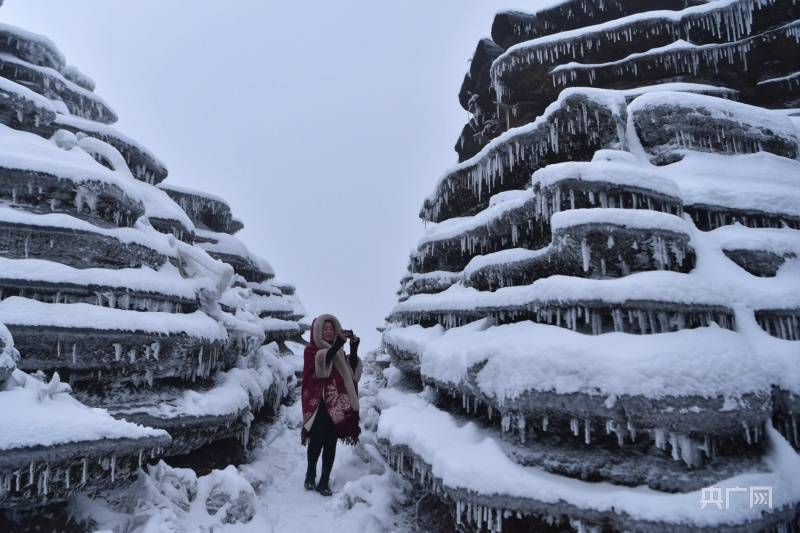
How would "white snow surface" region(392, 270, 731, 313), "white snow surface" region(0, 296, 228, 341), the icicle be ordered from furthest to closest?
1. "white snow surface" region(0, 296, 228, 341)
2. the icicle
3. "white snow surface" region(392, 270, 731, 313)

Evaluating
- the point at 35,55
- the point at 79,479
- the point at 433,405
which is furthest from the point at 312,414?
the point at 35,55

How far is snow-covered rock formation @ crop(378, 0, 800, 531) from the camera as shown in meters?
3.78

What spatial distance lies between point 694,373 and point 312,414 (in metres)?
5.04

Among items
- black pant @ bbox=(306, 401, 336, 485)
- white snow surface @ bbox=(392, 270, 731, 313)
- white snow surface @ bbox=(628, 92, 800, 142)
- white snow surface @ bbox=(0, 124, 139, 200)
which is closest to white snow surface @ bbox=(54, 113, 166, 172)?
white snow surface @ bbox=(0, 124, 139, 200)

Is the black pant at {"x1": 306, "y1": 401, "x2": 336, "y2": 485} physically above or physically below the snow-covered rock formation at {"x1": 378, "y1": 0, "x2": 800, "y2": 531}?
below

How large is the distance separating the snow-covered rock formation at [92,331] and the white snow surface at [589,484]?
3386 mm

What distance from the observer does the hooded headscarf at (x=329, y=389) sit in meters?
6.43

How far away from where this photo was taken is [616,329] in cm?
462

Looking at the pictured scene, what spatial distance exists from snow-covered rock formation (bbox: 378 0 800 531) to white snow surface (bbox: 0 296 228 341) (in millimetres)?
3724

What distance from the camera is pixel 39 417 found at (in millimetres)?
3996

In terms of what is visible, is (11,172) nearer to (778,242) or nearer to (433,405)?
(433,405)

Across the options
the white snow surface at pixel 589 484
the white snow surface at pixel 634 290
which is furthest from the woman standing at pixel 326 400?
the white snow surface at pixel 634 290

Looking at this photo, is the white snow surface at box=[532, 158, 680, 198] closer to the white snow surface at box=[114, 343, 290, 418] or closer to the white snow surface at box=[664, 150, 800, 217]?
the white snow surface at box=[664, 150, 800, 217]

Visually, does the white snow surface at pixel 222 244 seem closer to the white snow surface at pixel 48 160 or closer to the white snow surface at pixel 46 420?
the white snow surface at pixel 48 160
